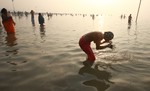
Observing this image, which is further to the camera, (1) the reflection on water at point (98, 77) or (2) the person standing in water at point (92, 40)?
(2) the person standing in water at point (92, 40)

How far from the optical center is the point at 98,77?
21.4 feet

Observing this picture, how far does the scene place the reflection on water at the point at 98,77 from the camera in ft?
19.0

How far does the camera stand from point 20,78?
6.31 m

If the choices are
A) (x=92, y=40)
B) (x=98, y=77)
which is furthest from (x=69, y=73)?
(x=92, y=40)

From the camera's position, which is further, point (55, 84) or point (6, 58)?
point (6, 58)

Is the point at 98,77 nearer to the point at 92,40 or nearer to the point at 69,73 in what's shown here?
the point at 69,73

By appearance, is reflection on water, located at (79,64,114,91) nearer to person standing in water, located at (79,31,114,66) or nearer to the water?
the water

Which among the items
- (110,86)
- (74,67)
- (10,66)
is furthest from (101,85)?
(10,66)

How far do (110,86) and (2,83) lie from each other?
3.43 m

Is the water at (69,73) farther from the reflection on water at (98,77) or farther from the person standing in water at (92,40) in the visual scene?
the person standing in water at (92,40)

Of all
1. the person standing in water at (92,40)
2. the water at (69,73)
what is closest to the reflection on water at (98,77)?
the water at (69,73)

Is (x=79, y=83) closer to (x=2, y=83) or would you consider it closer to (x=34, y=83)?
(x=34, y=83)

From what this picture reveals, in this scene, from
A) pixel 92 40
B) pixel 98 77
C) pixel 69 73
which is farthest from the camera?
pixel 92 40

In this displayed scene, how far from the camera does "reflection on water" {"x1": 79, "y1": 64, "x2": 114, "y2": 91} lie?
5.78 m
